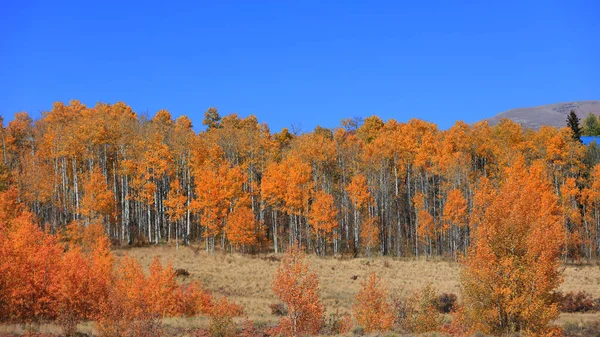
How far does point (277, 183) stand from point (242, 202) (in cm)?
444

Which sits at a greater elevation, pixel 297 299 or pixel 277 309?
pixel 297 299

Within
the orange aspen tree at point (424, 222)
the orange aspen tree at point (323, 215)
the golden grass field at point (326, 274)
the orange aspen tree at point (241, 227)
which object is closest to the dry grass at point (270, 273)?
the golden grass field at point (326, 274)

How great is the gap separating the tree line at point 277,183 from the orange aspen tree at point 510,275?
95.1 feet

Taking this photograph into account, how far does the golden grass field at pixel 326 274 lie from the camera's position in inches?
1656

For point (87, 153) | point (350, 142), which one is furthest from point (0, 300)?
point (350, 142)

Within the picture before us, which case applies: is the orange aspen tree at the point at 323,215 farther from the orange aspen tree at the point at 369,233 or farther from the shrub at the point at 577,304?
the shrub at the point at 577,304

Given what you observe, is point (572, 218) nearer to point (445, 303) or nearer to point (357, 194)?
point (357, 194)

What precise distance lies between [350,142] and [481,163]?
19.5 metres

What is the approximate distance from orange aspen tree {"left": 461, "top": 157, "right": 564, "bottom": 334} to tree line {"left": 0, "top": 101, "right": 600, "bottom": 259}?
29000 millimetres

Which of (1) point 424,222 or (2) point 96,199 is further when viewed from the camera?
(1) point 424,222

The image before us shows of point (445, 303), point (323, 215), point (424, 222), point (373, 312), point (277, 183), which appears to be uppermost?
point (277, 183)

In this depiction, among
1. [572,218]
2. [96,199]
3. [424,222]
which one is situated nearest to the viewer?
[96,199]

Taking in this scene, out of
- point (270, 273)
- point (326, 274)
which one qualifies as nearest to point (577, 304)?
point (326, 274)

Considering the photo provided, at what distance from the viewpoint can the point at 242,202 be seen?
58.3m
